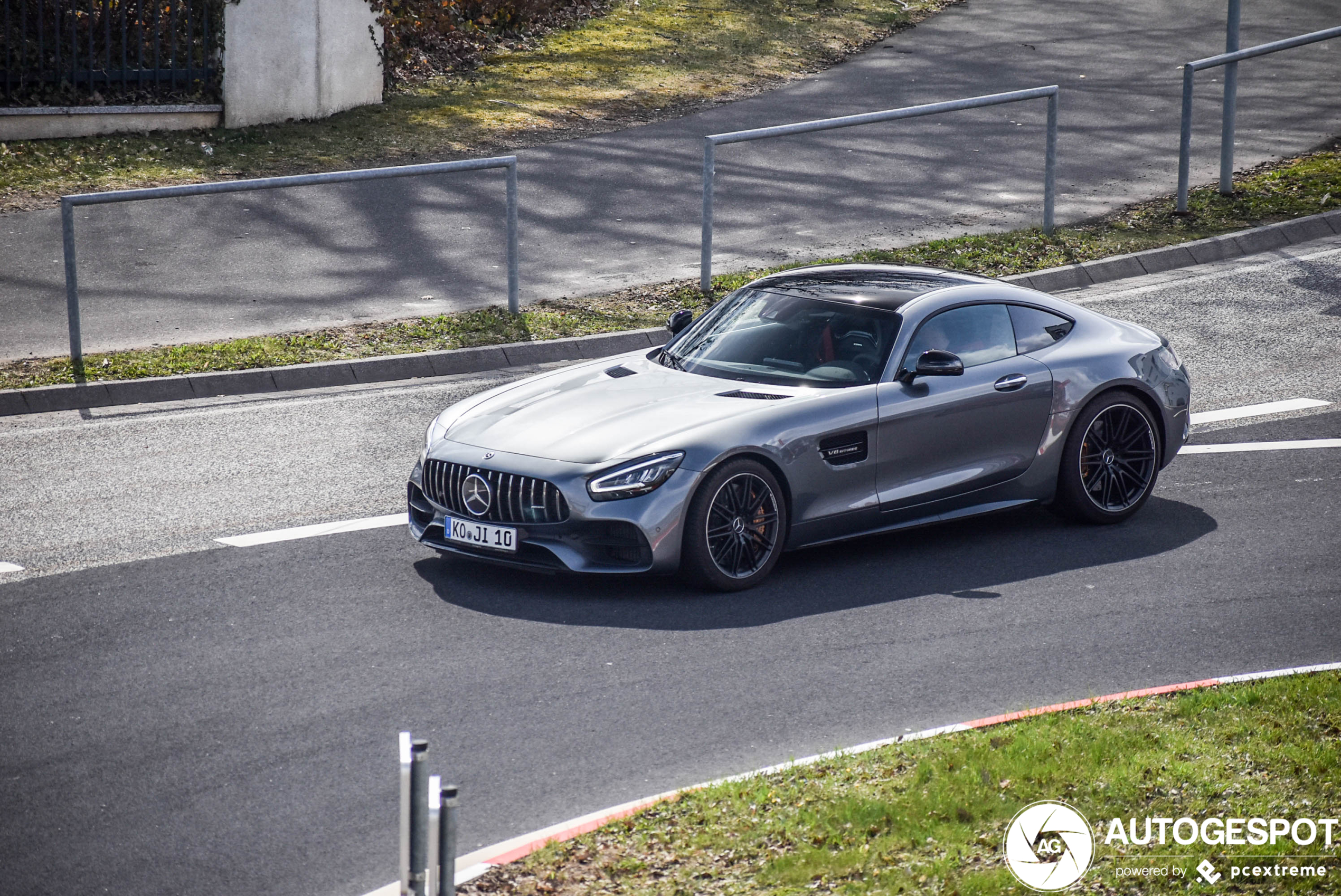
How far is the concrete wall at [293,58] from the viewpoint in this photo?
63.7 feet

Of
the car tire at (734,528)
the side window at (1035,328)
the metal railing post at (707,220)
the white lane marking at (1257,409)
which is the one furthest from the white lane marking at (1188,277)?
the car tire at (734,528)

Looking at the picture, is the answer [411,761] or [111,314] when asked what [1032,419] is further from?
[111,314]

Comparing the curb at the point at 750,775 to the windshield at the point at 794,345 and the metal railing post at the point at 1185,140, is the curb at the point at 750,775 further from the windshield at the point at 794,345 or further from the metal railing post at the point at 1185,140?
the metal railing post at the point at 1185,140

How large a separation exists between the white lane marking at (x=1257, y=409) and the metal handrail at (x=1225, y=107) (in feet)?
17.8

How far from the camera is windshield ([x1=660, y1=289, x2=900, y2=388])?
8.43 meters

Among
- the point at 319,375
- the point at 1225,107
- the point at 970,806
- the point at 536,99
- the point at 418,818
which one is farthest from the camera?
the point at 536,99

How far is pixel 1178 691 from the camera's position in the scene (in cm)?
632

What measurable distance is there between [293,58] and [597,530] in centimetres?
1395

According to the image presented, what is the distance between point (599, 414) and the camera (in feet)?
26.5

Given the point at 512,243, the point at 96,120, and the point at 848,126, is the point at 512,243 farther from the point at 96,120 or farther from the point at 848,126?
the point at 96,120

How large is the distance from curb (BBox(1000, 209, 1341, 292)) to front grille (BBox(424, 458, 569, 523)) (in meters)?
7.64

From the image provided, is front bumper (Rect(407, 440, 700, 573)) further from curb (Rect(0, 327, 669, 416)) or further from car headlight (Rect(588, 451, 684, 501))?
curb (Rect(0, 327, 669, 416))

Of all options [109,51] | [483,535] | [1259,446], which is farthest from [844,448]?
[109,51]

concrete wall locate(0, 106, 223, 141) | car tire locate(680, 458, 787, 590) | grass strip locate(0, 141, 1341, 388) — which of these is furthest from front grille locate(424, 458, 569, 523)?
concrete wall locate(0, 106, 223, 141)
